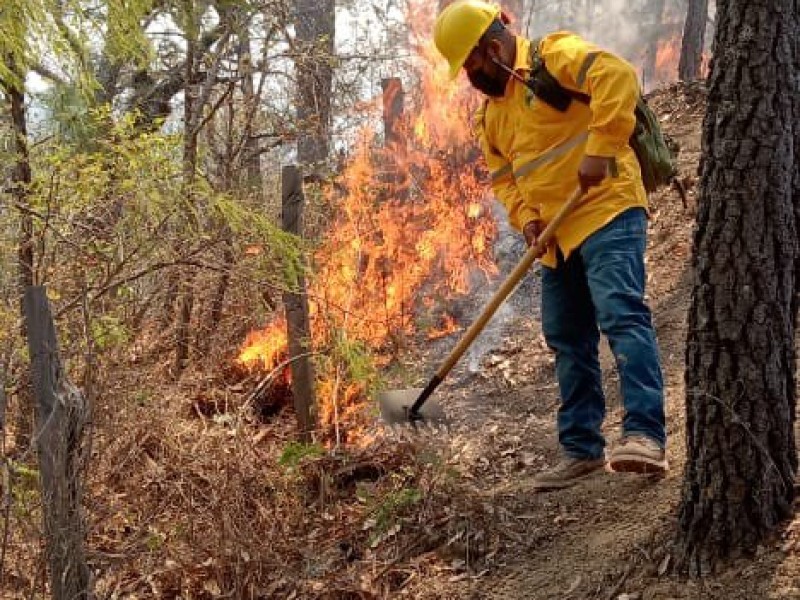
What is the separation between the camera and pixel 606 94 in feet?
11.3

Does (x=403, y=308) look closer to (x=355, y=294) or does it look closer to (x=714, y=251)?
(x=355, y=294)

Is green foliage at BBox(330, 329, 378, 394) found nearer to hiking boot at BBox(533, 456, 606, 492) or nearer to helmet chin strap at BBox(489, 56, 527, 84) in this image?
hiking boot at BBox(533, 456, 606, 492)

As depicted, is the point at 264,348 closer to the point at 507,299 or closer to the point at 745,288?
the point at 507,299

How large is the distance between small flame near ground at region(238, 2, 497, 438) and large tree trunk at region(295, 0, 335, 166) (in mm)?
571

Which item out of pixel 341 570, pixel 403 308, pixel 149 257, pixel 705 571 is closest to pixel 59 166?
pixel 149 257

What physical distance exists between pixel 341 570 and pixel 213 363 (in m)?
3.51

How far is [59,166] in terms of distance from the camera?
450 cm

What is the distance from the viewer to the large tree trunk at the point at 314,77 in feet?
25.5

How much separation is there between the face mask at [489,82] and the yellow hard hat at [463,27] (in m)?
0.09

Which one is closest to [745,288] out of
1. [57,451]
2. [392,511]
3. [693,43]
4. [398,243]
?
[392,511]

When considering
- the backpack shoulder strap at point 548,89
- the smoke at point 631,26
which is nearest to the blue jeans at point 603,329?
the backpack shoulder strap at point 548,89

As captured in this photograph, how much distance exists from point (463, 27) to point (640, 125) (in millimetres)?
956

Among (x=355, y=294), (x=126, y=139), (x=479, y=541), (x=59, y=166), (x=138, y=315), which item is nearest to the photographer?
(x=479, y=541)

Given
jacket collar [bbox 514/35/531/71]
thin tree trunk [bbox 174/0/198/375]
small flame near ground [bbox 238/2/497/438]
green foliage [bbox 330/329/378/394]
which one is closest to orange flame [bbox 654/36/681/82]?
small flame near ground [bbox 238/2/497/438]
